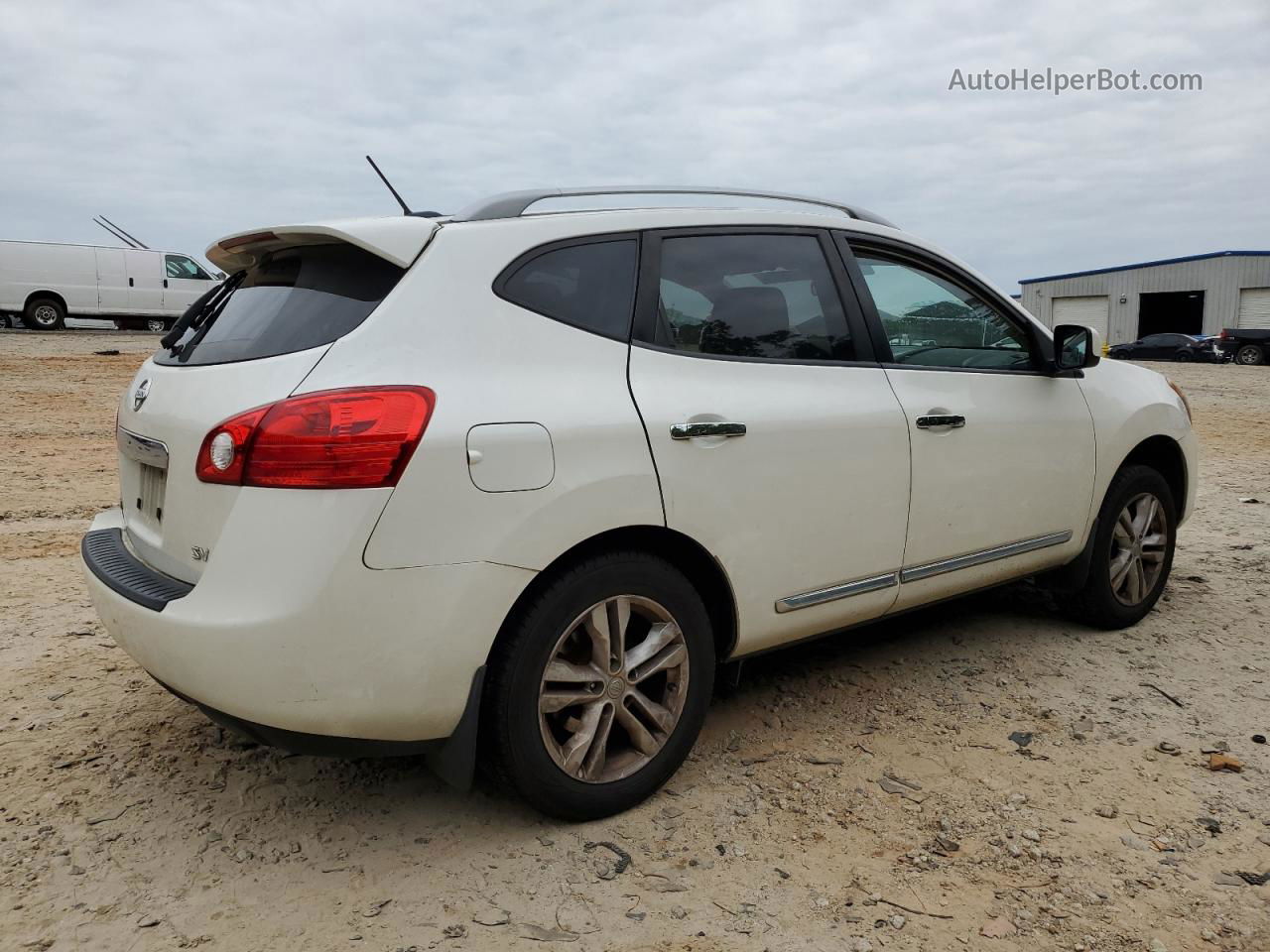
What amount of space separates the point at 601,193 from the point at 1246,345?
3346 cm

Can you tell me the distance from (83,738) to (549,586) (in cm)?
189

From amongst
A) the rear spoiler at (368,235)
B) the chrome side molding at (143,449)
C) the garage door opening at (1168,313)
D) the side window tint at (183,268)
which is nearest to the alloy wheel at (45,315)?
the side window tint at (183,268)

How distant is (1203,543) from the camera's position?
6.19m

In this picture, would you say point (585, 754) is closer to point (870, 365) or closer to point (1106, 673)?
point (870, 365)

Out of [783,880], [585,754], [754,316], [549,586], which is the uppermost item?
[754,316]

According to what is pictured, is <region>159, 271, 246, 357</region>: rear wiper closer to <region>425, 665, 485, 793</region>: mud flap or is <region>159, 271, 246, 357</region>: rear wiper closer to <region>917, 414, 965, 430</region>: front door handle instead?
<region>425, 665, 485, 793</region>: mud flap

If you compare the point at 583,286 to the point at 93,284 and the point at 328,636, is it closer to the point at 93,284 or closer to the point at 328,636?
the point at 328,636

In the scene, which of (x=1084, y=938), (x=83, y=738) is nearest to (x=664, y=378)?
(x=1084, y=938)

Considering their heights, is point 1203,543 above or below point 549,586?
below

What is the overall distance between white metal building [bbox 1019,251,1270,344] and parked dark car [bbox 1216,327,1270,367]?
10892mm

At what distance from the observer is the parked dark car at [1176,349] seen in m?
31.5

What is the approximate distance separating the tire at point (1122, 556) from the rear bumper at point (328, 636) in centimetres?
293

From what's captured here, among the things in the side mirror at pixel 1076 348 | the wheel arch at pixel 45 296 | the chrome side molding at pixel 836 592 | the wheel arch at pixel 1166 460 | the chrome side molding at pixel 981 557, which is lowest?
the chrome side molding at pixel 836 592

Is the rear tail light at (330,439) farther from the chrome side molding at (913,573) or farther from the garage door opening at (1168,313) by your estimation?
the garage door opening at (1168,313)
